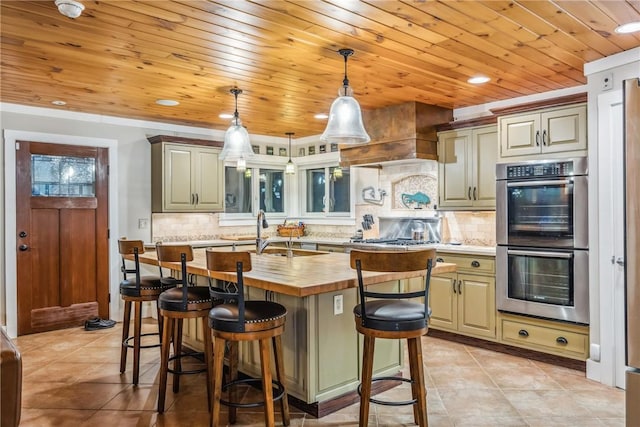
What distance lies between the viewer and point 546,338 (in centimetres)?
386

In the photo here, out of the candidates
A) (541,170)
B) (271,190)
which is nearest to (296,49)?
(541,170)

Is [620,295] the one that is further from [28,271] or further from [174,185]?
[28,271]

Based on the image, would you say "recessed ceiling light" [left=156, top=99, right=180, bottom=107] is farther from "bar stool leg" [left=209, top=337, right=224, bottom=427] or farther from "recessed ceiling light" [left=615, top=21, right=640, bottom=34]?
"recessed ceiling light" [left=615, top=21, right=640, bottom=34]

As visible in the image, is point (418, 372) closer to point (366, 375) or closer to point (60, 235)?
point (366, 375)

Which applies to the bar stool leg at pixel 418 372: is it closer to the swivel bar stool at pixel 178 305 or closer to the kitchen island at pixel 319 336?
the kitchen island at pixel 319 336

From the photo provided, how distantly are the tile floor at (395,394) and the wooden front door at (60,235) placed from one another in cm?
85

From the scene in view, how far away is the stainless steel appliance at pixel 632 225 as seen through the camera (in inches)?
53.6

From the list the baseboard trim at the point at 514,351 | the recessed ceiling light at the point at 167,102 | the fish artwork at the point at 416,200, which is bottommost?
the baseboard trim at the point at 514,351

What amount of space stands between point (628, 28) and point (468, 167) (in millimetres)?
1987

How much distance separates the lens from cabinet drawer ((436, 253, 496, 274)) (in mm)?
4203

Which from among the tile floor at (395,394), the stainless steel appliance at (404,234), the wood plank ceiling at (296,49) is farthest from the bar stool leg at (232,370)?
the stainless steel appliance at (404,234)

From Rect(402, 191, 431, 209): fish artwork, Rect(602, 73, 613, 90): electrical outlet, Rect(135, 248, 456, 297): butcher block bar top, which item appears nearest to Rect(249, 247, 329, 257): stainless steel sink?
Rect(135, 248, 456, 297): butcher block bar top

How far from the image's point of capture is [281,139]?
23.1ft

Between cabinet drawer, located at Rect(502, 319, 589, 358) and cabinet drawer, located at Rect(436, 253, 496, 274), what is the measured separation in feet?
1.59
